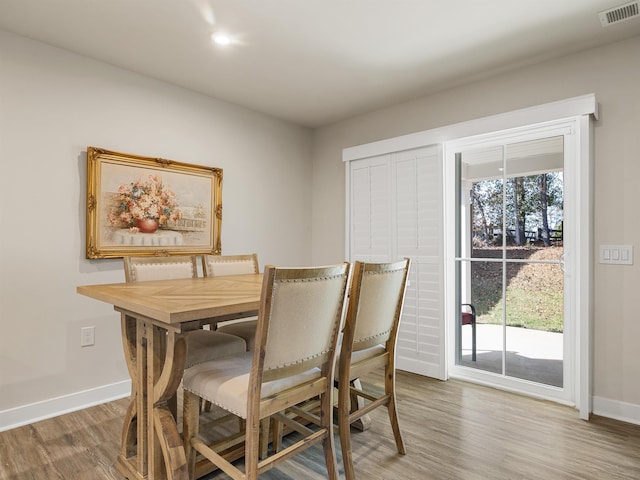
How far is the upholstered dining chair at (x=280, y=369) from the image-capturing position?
1337 mm

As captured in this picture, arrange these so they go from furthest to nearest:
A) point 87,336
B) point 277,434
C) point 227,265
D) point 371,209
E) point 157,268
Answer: point 371,209 → point 227,265 → point 87,336 → point 157,268 → point 277,434

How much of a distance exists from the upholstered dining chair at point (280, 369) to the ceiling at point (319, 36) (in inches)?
63.6

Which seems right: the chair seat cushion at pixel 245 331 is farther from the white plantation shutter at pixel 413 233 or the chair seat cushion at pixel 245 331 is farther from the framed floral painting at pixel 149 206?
the white plantation shutter at pixel 413 233

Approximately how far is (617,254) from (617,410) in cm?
99

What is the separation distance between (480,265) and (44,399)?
10.7 ft

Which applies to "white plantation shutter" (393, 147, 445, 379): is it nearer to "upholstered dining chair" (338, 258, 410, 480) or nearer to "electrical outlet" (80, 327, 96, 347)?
"upholstered dining chair" (338, 258, 410, 480)

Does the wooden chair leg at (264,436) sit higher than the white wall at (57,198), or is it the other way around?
the white wall at (57,198)

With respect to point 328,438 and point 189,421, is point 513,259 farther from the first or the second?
point 189,421

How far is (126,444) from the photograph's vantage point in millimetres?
1885

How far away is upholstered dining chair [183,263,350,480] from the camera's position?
1337 millimetres

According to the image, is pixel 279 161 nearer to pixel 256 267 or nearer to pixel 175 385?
pixel 256 267

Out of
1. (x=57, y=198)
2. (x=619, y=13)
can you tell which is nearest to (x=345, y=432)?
(x=57, y=198)

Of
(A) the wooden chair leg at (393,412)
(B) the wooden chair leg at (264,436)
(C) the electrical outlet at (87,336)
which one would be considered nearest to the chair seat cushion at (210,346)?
(B) the wooden chair leg at (264,436)

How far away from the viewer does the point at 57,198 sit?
101 inches
